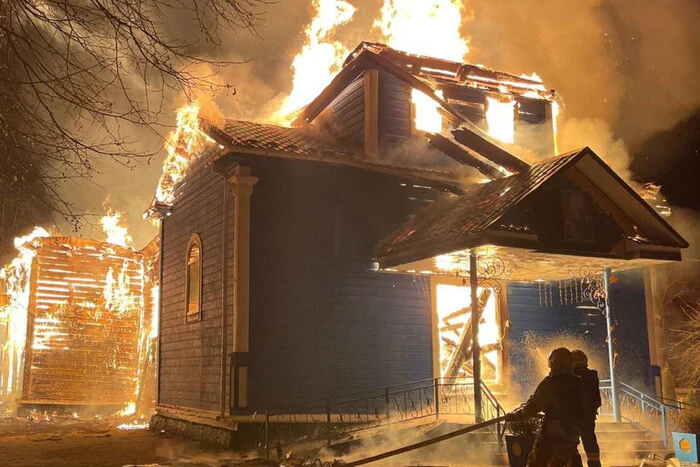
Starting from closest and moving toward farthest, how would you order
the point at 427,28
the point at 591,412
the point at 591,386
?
the point at 591,412 < the point at 591,386 < the point at 427,28

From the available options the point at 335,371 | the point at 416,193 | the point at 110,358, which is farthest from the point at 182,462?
the point at 110,358

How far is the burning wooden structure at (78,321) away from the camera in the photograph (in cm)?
2320

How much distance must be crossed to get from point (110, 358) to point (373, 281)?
12.7 meters

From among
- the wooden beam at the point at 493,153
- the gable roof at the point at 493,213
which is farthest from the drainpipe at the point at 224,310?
the wooden beam at the point at 493,153

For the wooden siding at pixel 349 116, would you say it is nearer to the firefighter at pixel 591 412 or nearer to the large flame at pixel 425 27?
the large flame at pixel 425 27

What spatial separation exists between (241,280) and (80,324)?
12235mm

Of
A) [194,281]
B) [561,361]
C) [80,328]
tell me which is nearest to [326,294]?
[194,281]

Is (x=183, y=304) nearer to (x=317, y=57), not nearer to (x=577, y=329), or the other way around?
(x=317, y=57)

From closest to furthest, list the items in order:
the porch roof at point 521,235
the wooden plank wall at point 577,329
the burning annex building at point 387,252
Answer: the porch roof at point 521,235 → the burning annex building at point 387,252 → the wooden plank wall at point 577,329

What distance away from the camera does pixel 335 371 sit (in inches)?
573

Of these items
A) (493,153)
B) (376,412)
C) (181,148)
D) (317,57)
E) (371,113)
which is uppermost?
(317,57)

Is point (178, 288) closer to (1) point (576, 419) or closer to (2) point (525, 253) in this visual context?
(2) point (525, 253)

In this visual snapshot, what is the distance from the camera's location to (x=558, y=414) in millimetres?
7566

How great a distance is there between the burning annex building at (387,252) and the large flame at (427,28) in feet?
9.08
